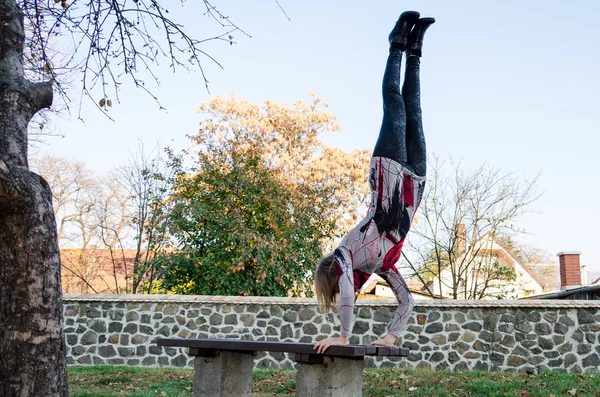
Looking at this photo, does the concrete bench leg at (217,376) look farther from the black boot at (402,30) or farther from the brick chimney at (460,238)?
the brick chimney at (460,238)

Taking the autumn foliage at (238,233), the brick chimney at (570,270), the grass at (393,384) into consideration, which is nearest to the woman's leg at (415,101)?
the grass at (393,384)

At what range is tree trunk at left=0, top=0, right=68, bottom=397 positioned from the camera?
3.64m

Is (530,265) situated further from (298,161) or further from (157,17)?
(157,17)

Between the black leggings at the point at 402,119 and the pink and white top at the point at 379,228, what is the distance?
0.07 meters

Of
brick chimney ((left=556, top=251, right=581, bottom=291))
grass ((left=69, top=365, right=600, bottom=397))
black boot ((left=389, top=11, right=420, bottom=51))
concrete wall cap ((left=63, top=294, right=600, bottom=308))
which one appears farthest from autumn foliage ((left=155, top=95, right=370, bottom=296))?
brick chimney ((left=556, top=251, right=581, bottom=291))

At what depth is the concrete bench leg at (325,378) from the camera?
407cm

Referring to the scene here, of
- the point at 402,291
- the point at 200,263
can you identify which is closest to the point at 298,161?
the point at 200,263

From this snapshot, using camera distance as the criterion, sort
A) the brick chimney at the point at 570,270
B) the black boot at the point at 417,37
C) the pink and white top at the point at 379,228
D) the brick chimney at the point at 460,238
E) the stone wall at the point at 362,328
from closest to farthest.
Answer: the pink and white top at the point at 379,228, the black boot at the point at 417,37, the stone wall at the point at 362,328, the brick chimney at the point at 460,238, the brick chimney at the point at 570,270

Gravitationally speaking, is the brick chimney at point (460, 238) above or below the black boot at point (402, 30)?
above

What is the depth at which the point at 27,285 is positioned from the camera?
3.73 metres

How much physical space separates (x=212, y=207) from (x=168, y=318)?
3.88 m

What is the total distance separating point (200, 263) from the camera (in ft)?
43.4

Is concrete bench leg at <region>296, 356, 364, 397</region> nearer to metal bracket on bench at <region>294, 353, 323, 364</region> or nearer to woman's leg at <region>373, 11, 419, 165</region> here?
metal bracket on bench at <region>294, 353, 323, 364</region>

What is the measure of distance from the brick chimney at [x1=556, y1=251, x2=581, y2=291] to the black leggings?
20889mm
